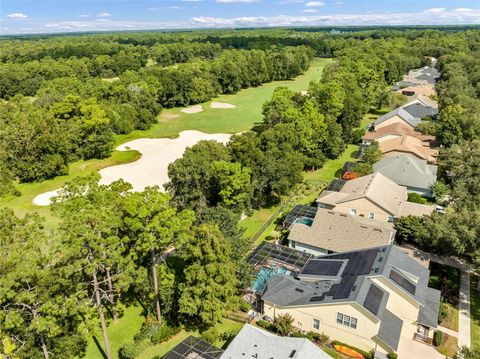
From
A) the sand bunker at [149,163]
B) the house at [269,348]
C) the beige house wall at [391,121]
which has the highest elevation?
the beige house wall at [391,121]

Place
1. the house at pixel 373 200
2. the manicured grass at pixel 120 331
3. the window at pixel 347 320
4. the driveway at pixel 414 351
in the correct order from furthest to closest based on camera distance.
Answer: the house at pixel 373 200 → the manicured grass at pixel 120 331 → the driveway at pixel 414 351 → the window at pixel 347 320

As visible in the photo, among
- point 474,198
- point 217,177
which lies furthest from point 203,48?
point 474,198

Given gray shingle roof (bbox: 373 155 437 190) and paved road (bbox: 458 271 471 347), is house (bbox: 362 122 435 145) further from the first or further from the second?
paved road (bbox: 458 271 471 347)

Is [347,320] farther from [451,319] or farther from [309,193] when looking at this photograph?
[309,193]

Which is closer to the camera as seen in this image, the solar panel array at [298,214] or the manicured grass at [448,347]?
the manicured grass at [448,347]

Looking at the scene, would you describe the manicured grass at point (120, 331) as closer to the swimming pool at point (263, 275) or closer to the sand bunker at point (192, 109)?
the swimming pool at point (263, 275)

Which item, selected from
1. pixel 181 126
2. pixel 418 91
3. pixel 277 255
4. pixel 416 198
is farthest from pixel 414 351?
pixel 418 91

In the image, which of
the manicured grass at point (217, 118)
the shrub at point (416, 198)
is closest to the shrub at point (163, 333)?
the shrub at point (416, 198)

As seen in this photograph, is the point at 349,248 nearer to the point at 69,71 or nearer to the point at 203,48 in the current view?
the point at 69,71

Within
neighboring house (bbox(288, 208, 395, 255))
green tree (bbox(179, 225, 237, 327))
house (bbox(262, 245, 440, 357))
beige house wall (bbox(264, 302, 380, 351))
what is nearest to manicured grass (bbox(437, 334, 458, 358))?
house (bbox(262, 245, 440, 357))
